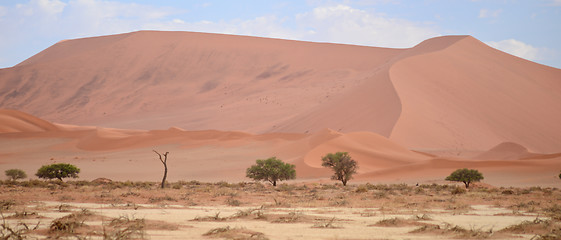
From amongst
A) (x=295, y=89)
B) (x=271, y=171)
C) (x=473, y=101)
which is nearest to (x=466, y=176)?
(x=271, y=171)

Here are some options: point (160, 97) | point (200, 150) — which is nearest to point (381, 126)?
point (200, 150)

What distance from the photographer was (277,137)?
69.6 metres

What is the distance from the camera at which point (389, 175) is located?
4738 centimetres

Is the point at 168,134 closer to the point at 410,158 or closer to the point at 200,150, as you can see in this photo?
the point at 200,150

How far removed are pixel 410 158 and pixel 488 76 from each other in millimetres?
42725

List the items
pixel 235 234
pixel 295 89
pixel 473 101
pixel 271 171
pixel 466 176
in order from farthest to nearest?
pixel 295 89 → pixel 473 101 → pixel 466 176 → pixel 271 171 → pixel 235 234

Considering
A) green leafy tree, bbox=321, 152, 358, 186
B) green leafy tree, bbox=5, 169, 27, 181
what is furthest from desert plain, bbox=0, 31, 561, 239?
green leafy tree, bbox=5, 169, 27, 181

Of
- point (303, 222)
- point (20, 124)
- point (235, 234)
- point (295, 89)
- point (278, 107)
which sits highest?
point (295, 89)

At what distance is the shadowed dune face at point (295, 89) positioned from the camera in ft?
255

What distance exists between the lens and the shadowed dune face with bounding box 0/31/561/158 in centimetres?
7762

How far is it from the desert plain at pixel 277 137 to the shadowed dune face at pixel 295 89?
353mm

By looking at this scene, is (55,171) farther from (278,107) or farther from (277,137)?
(278,107)

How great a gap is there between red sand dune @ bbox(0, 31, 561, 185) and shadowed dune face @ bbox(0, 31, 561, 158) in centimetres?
29

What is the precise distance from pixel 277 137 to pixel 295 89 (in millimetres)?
39446
